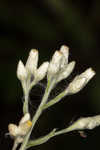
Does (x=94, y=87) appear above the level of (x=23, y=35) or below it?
below

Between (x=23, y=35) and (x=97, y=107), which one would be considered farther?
(x=23, y=35)

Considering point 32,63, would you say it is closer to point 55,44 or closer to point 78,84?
point 78,84

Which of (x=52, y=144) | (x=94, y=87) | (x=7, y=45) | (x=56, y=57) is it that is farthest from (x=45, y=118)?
(x=56, y=57)

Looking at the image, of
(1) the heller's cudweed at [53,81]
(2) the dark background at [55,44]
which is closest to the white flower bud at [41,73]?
(1) the heller's cudweed at [53,81]

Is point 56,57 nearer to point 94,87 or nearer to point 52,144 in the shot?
point 94,87

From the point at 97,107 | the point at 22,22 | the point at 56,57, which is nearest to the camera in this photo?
the point at 56,57

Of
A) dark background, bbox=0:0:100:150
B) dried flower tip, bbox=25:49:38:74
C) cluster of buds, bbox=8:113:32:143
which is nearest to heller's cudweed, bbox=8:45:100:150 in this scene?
dried flower tip, bbox=25:49:38:74

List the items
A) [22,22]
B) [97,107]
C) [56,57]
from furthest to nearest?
1. [22,22]
2. [97,107]
3. [56,57]

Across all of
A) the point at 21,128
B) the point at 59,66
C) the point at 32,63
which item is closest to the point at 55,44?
the point at 32,63
